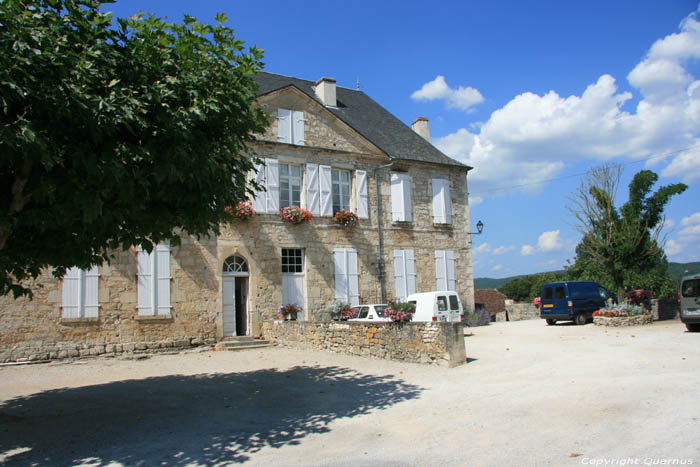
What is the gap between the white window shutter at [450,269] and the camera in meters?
17.6

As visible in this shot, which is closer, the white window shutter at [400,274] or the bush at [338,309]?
the bush at [338,309]

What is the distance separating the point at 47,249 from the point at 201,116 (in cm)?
245

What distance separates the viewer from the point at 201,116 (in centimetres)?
507

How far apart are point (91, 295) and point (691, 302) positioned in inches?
579

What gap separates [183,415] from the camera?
20.6 ft

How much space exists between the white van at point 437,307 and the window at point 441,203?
→ 449cm

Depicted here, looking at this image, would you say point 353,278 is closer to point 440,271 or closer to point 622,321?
point 440,271

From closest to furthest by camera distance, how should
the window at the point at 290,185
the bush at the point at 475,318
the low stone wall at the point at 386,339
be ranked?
the low stone wall at the point at 386,339
the window at the point at 290,185
the bush at the point at 475,318

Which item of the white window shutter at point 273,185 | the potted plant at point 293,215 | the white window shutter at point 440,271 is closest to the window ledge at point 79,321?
the white window shutter at point 273,185

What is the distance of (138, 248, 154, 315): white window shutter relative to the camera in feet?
42.0

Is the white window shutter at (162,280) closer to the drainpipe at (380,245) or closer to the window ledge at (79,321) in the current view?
the window ledge at (79,321)

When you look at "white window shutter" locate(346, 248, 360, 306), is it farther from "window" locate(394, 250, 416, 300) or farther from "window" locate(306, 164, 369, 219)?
"window" locate(394, 250, 416, 300)

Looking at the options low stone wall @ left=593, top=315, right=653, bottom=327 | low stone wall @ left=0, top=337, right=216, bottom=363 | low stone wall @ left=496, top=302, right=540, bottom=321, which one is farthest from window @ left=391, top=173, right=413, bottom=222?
low stone wall @ left=496, top=302, right=540, bottom=321

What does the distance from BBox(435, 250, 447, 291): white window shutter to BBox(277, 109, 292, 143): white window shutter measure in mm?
6435
